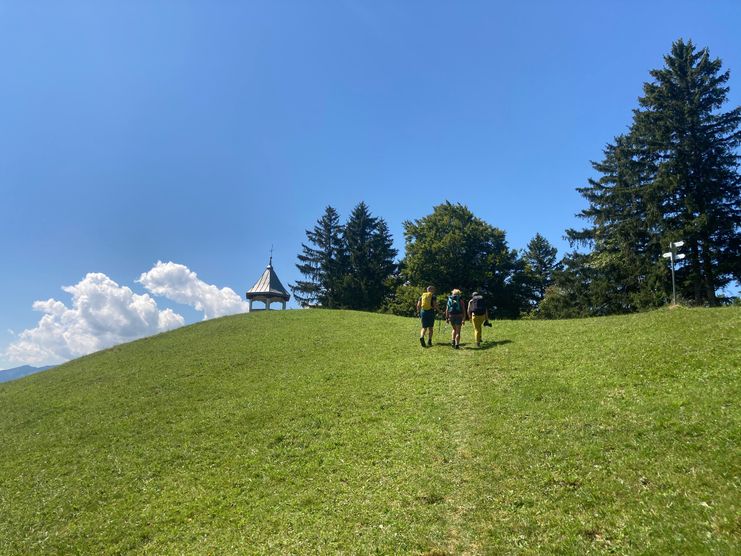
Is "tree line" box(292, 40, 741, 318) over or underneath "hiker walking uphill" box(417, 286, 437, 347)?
over

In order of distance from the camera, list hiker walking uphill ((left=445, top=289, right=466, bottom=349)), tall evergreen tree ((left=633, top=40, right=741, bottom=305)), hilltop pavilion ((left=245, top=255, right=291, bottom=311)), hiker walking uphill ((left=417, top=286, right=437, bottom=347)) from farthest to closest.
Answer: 1. hilltop pavilion ((left=245, top=255, right=291, bottom=311))
2. tall evergreen tree ((left=633, top=40, right=741, bottom=305))
3. hiker walking uphill ((left=417, top=286, right=437, bottom=347))
4. hiker walking uphill ((left=445, top=289, right=466, bottom=349))

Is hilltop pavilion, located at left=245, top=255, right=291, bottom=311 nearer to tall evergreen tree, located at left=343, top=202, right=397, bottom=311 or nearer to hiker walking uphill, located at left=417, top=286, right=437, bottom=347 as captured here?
tall evergreen tree, located at left=343, top=202, right=397, bottom=311

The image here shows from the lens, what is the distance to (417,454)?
984 cm

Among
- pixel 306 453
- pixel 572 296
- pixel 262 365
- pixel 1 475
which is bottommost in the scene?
pixel 1 475

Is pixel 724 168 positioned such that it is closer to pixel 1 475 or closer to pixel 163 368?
pixel 163 368

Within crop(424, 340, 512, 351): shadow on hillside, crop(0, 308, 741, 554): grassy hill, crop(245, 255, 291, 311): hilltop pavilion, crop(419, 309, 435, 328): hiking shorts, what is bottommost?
crop(0, 308, 741, 554): grassy hill

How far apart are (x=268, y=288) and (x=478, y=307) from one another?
114 feet

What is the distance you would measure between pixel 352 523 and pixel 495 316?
47189 millimetres

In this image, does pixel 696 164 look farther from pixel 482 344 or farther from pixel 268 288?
pixel 268 288

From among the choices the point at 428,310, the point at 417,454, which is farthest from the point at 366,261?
the point at 417,454

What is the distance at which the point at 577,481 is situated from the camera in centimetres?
750

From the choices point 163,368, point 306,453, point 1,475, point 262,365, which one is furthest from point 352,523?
point 163,368

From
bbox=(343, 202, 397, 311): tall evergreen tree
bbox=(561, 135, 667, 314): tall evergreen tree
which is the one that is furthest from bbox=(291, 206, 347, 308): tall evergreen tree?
bbox=(561, 135, 667, 314): tall evergreen tree

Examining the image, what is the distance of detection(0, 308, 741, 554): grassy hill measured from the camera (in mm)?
6766
